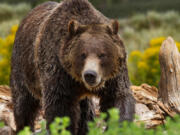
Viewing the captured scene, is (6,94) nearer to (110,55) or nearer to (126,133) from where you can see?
(110,55)

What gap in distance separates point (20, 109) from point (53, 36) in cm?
168

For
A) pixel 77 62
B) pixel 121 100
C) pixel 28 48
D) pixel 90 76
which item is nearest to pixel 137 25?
pixel 28 48

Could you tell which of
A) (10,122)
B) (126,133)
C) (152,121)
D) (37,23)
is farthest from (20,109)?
(126,133)

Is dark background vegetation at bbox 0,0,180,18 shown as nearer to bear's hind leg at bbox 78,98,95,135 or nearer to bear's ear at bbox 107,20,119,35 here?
bear's hind leg at bbox 78,98,95,135

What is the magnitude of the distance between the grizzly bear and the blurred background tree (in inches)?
135

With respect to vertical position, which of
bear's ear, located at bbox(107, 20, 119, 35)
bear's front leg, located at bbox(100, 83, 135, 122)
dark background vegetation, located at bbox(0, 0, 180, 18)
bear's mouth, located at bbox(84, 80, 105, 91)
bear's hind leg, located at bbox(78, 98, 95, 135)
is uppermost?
dark background vegetation, located at bbox(0, 0, 180, 18)

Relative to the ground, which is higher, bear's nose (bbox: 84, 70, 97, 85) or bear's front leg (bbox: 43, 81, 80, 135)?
bear's nose (bbox: 84, 70, 97, 85)

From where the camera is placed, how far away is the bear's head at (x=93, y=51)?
4688mm

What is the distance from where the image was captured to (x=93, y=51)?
470cm

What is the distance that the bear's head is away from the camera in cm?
469

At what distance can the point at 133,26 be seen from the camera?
857 inches

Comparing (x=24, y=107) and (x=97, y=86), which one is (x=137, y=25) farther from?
(x=97, y=86)

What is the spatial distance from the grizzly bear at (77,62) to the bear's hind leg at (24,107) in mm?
500

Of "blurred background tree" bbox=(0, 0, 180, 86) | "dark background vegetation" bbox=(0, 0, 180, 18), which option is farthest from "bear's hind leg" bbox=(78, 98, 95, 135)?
"dark background vegetation" bbox=(0, 0, 180, 18)
